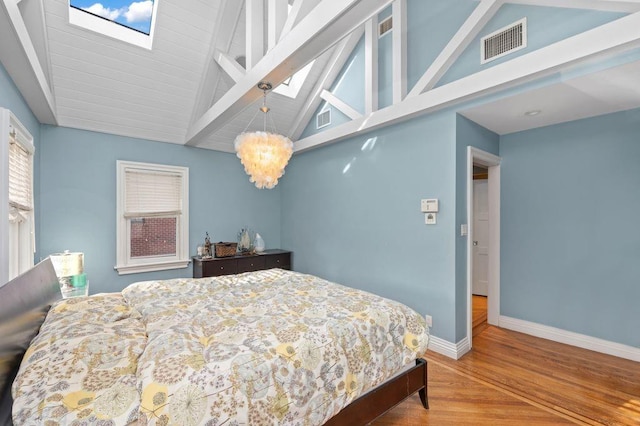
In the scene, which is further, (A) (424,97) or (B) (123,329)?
(A) (424,97)

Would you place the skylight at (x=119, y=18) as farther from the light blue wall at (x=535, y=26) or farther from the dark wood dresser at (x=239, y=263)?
the light blue wall at (x=535, y=26)

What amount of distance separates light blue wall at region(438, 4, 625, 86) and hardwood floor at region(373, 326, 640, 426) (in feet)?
9.20

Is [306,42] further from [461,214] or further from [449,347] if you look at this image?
[449,347]

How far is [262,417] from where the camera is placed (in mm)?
1265

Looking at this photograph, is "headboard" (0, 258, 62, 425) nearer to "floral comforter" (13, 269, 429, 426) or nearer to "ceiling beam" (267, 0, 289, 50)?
"floral comforter" (13, 269, 429, 426)

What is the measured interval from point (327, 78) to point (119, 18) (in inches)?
99.2

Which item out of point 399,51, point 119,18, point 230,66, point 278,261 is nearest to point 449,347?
point 278,261

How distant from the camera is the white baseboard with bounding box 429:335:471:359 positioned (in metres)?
2.86

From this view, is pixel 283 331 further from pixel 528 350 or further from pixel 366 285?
pixel 528 350

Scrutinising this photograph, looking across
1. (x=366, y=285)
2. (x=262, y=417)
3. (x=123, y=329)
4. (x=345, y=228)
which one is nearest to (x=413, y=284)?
(x=366, y=285)

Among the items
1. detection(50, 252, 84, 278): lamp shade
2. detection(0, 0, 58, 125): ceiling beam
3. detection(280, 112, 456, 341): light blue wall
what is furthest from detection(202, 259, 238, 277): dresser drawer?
detection(0, 0, 58, 125): ceiling beam

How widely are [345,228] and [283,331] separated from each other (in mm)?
2553

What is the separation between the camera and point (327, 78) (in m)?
4.22

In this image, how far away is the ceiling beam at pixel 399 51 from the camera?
10.5 ft
